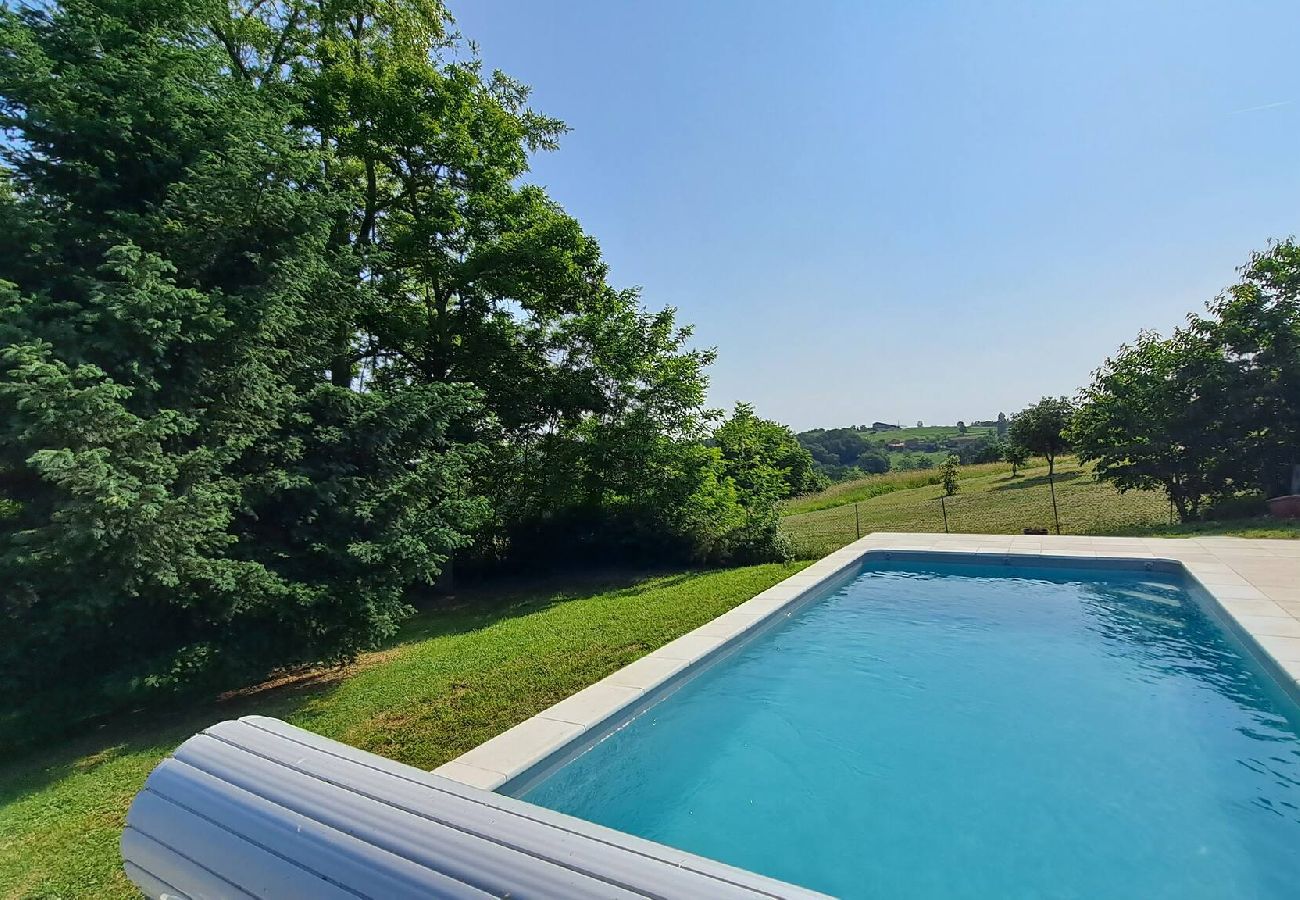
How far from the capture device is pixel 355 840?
209 centimetres

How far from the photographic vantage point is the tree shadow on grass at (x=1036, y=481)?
25862 millimetres

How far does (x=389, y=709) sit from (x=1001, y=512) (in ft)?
59.9

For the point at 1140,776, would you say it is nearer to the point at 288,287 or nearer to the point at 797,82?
the point at 288,287

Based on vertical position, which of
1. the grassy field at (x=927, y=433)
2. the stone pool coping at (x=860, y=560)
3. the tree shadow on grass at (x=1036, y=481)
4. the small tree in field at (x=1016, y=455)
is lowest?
the stone pool coping at (x=860, y=560)

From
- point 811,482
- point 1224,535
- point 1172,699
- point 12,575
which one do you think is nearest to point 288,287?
point 12,575

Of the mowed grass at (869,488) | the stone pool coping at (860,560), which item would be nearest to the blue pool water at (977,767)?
the stone pool coping at (860,560)

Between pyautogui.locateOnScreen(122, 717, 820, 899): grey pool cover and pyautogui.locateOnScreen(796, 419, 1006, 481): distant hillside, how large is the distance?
202 feet

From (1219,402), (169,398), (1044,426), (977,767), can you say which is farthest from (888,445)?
(169,398)

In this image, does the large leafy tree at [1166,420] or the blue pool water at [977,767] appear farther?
the large leafy tree at [1166,420]

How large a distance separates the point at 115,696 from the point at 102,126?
5.45 meters

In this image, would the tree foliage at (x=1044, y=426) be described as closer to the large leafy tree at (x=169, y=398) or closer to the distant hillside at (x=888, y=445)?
the distant hillside at (x=888, y=445)

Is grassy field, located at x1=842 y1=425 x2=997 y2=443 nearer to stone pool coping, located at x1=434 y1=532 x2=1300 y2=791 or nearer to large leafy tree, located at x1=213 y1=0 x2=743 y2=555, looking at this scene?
stone pool coping, located at x1=434 y1=532 x2=1300 y2=791

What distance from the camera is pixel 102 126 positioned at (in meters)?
6.12

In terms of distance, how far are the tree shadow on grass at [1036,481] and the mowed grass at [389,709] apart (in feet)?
66.8
